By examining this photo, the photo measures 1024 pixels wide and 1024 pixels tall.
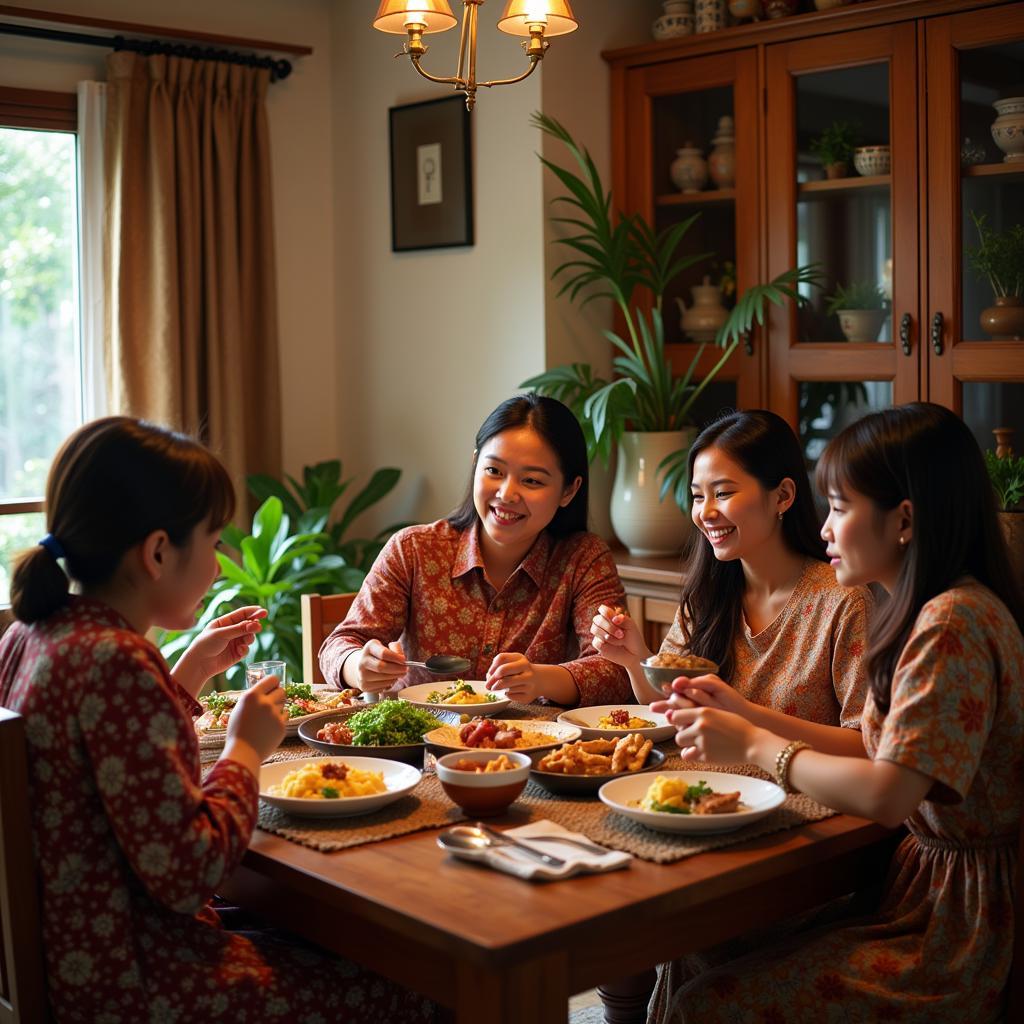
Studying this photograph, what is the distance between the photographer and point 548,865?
1.58 m

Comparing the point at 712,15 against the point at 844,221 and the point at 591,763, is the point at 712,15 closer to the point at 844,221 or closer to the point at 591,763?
the point at 844,221

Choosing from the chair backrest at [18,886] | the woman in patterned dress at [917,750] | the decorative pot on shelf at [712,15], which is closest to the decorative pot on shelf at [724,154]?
the decorative pot on shelf at [712,15]

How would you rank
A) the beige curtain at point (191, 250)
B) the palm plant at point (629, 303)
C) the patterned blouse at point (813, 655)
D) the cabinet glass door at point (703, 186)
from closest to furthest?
the patterned blouse at point (813, 655) < the palm plant at point (629, 303) < the cabinet glass door at point (703, 186) < the beige curtain at point (191, 250)

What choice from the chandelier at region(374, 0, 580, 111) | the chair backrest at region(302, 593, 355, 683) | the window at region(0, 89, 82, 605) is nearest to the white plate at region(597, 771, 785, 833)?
the chair backrest at region(302, 593, 355, 683)

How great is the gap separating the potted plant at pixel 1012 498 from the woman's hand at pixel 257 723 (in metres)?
1.97

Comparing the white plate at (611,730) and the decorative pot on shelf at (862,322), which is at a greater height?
the decorative pot on shelf at (862,322)

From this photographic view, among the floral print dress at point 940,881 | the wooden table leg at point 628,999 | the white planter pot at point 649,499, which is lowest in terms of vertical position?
the wooden table leg at point 628,999

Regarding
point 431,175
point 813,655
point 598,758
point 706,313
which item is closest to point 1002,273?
point 706,313

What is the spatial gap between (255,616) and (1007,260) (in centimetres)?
217

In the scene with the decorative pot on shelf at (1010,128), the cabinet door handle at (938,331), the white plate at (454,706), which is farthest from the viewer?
the cabinet door handle at (938,331)

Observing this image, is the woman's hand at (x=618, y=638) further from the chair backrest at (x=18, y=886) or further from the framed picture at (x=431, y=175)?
the framed picture at (x=431, y=175)

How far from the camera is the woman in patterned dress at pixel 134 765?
1530 millimetres

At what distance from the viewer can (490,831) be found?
5.57 feet

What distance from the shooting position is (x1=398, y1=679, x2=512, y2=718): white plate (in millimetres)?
2303
